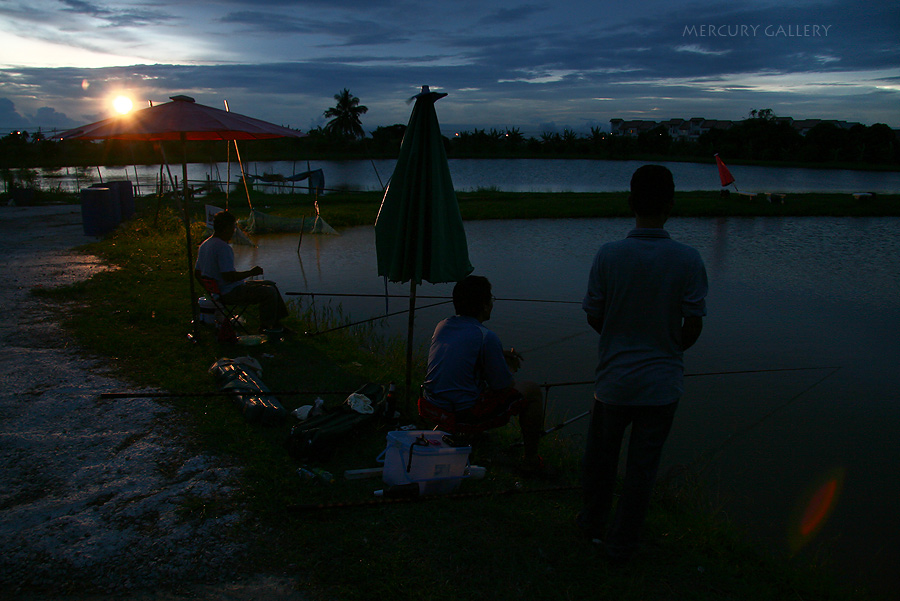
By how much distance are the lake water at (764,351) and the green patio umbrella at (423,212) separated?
6.94ft

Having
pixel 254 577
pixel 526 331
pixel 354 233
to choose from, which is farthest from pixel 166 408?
pixel 354 233

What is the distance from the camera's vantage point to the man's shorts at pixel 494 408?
3.60m

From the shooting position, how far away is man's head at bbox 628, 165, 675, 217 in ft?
8.39

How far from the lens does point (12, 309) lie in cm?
703

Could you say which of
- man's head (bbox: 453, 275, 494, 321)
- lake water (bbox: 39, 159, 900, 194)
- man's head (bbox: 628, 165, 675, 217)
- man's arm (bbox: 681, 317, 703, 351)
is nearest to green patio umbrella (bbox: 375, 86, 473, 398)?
man's head (bbox: 453, 275, 494, 321)

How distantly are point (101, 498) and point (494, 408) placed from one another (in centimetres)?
→ 233

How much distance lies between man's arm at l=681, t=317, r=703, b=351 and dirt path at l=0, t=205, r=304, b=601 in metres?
2.07

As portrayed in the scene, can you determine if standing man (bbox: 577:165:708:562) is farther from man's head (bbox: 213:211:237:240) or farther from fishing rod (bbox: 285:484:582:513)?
man's head (bbox: 213:211:237:240)

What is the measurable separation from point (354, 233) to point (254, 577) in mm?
14769

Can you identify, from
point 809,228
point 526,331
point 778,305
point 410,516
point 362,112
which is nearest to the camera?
point 410,516

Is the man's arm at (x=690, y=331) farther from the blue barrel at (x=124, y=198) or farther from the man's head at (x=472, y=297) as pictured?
the blue barrel at (x=124, y=198)

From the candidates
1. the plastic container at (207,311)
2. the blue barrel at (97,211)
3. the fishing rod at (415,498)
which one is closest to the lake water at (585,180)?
the blue barrel at (97,211)

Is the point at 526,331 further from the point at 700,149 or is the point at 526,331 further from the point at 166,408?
the point at 700,149

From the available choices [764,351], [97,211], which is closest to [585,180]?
[97,211]
